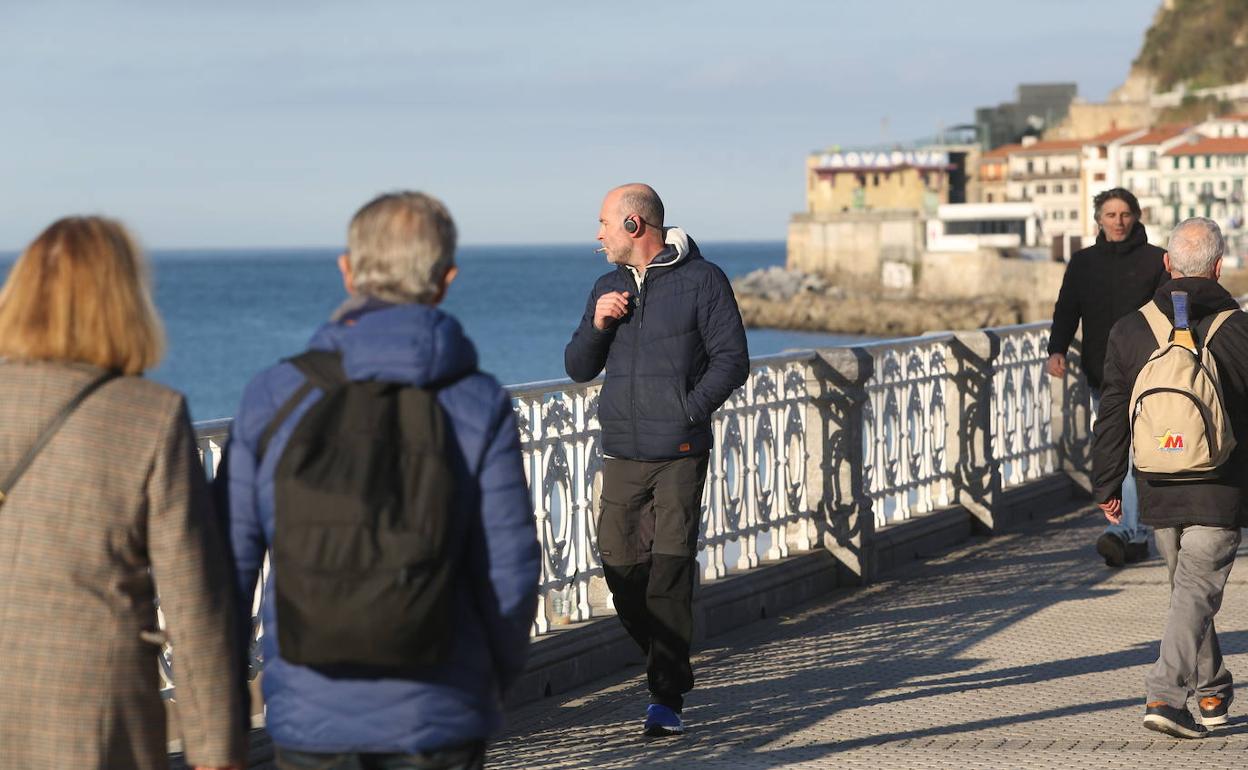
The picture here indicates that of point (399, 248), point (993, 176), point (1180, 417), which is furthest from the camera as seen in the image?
point (993, 176)

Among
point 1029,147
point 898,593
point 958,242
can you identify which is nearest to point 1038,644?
point 898,593

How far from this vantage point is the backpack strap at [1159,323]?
5.99 metres

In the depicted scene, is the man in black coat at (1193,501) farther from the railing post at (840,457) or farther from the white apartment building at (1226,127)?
the white apartment building at (1226,127)

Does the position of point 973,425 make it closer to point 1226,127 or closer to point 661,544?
point 661,544

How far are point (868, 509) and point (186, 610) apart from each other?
261 inches

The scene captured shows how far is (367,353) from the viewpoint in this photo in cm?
327

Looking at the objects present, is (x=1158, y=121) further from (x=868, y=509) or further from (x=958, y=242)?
(x=868, y=509)

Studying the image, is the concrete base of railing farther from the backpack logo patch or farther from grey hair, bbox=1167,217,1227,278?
grey hair, bbox=1167,217,1227,278

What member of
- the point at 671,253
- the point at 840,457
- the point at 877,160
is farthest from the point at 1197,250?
the point at 877,160

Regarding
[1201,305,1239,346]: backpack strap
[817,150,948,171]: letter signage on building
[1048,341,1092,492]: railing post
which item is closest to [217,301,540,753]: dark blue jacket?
[1201,305,1239,346]: backpack strap

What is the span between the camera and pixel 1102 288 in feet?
30.8

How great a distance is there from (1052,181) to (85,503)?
144 meters

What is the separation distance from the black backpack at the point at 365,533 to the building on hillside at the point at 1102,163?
12867 centimetres

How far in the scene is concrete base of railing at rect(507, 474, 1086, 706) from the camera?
704cm
